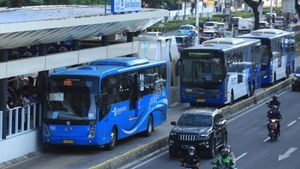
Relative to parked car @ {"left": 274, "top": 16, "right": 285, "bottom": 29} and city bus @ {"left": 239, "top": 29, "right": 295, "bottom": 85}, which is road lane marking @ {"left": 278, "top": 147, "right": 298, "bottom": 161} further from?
parked car @ {"left": 274, "top": 16, "right": 285, "bottom": 29}

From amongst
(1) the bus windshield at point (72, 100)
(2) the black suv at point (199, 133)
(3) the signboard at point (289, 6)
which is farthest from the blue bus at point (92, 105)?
(3) the signboard at point (289, 6)

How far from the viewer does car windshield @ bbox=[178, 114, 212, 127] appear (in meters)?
24.4

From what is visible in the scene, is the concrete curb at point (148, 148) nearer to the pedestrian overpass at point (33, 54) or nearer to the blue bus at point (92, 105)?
the blue bus at point (92, 105)

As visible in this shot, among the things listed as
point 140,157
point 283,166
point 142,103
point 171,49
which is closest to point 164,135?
point 142,103

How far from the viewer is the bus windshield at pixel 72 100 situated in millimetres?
24062

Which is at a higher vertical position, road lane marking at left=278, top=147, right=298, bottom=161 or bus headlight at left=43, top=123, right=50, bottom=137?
bus headlight at left=43, top=123, right=50, bottom=137

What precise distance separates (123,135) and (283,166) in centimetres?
607

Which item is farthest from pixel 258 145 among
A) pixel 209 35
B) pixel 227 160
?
pixel 209 35

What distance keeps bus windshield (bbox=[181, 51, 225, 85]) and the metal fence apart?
41.2 feet

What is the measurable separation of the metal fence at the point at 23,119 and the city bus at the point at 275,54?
78.1 ft

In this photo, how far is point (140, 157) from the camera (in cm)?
2403

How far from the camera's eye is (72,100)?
24.2 meters

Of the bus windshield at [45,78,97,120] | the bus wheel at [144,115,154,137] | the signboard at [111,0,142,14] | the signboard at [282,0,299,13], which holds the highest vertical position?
the signboard at [111,0,142,14]

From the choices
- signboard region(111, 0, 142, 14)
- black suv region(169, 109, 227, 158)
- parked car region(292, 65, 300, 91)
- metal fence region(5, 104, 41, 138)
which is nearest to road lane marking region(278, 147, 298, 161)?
black suv region(169, 109, 227, 158)
